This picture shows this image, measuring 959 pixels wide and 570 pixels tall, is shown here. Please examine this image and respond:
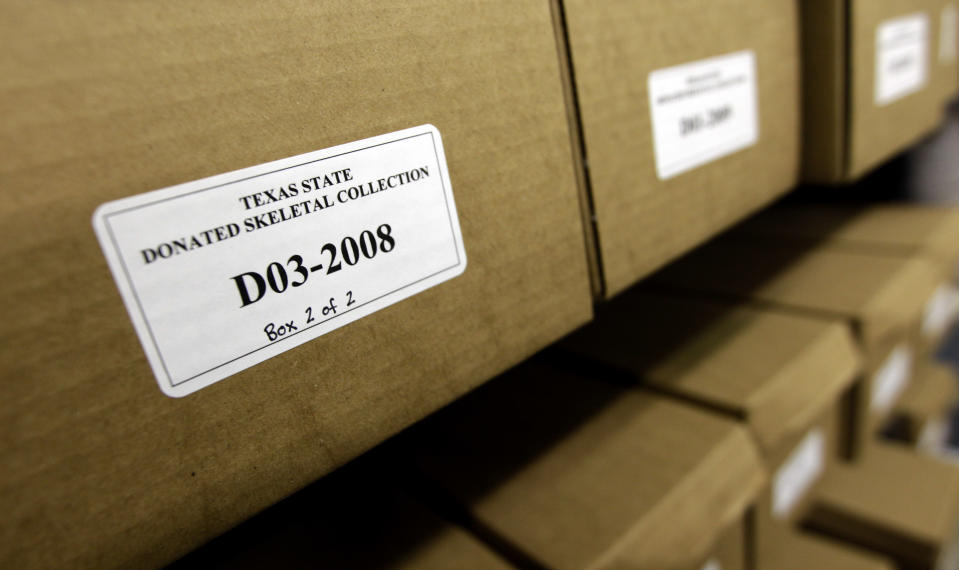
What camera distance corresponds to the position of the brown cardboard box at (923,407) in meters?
1.00

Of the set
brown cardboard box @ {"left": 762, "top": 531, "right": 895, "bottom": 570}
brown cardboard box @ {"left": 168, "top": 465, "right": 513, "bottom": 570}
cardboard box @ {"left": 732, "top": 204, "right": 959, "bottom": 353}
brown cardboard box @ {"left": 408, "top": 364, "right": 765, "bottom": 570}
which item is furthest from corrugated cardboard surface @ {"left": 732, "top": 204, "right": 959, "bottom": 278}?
brown cardboard box @ {"left": 168, "top": 465, "right": 513, "bottom": 570}

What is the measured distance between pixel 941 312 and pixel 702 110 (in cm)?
101

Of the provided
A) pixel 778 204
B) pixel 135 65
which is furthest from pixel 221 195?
pixel 778 204

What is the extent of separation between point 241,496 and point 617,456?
305 mm

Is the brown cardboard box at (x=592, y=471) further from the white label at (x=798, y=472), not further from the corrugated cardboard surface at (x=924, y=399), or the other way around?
the corrugated cardboard surface at (x=924, y=399)

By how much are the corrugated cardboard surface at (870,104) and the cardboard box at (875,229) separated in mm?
188

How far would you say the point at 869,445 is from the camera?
0.80m

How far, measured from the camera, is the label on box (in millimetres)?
199

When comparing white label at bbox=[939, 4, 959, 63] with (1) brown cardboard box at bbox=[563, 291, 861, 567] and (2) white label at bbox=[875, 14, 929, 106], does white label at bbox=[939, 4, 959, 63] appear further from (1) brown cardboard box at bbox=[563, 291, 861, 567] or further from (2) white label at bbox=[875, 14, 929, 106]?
(1) brown cardboard box at bbox=[563, 291, 861, 567]

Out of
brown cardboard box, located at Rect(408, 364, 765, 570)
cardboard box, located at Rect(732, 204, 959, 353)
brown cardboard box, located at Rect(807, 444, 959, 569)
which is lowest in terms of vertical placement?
brown cardboard box, located at Rect(807, 444, 959, 569)

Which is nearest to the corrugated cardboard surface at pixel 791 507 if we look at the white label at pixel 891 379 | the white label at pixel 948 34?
the white label at pixel 891 379

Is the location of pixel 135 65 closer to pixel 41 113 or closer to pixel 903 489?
pixel 41 113

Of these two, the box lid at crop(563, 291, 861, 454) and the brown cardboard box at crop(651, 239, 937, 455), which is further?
the brown cardboard box at crop(651, 239, 937, 455)

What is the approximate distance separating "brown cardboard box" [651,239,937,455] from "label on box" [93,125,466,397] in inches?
21.2
